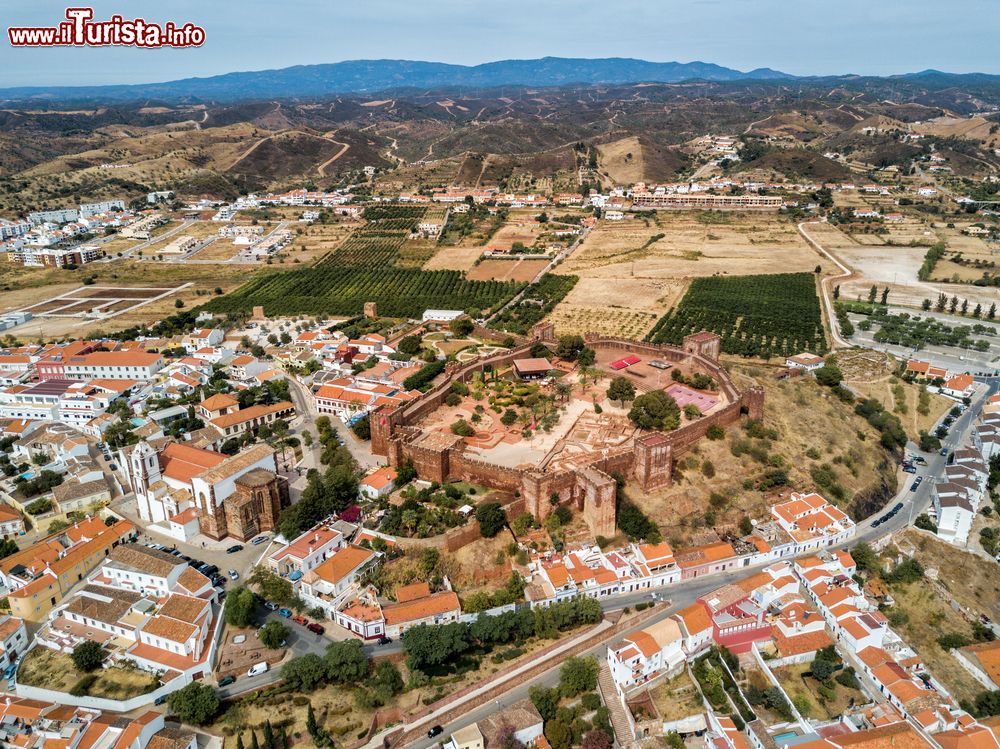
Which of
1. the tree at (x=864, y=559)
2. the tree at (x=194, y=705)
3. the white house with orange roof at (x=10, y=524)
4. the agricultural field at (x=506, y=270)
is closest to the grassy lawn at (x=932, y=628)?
the tree at (x=864, y=559)

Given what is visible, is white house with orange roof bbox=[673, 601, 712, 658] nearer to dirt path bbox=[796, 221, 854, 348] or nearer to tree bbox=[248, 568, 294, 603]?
tree bbox=[248, 568, 294, 603]

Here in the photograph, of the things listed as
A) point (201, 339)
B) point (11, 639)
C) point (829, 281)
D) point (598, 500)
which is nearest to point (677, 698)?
point (598, 500)

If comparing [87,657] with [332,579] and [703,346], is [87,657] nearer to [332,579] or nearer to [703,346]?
[332,579]

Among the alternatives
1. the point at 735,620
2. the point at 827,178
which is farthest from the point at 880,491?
the point at 827,178

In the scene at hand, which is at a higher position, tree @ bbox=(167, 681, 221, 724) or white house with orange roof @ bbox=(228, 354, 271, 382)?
white house with orange roof @ bbox=(228, 354, 271, 382)

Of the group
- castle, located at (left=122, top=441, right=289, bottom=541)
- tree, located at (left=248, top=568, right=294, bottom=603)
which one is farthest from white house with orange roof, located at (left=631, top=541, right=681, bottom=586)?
castle, located at (left=122, top=441, right=289, bottom=541)

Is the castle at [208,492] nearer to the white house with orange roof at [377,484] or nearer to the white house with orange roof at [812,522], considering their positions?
the white house with orange roof at [377,484]
